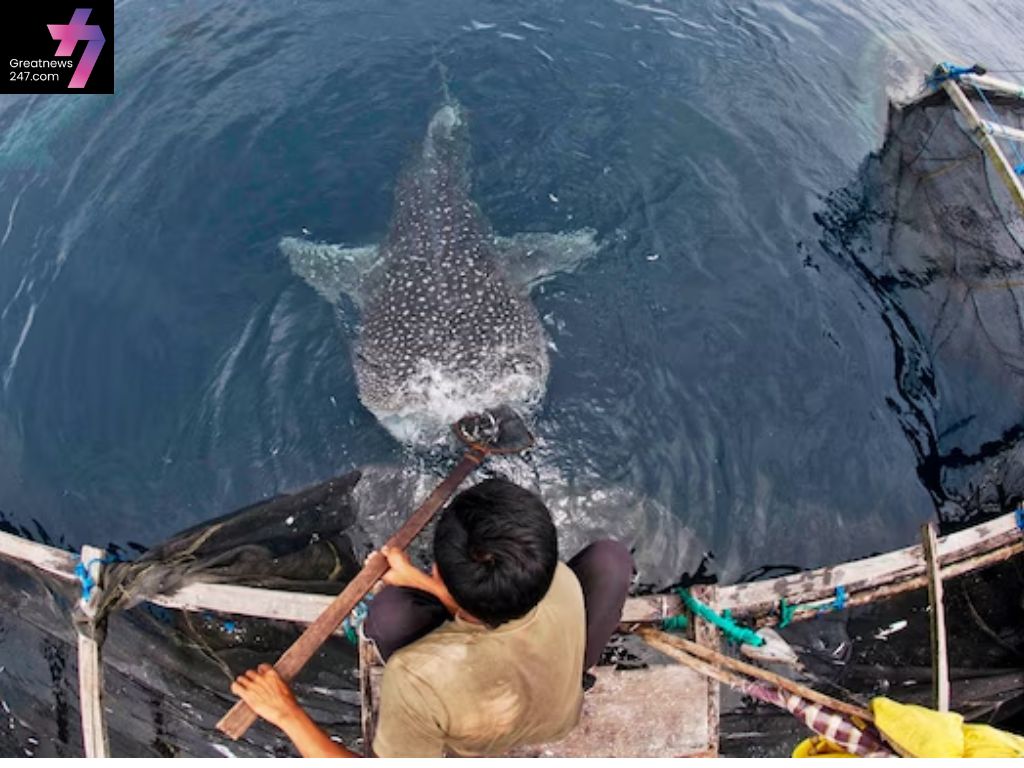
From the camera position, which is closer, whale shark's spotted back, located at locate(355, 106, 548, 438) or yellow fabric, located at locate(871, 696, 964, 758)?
yellow fabric, located at locate(871, 696, 964, 758)

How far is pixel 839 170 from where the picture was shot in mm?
8812

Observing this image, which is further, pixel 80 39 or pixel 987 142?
pixel 80 39

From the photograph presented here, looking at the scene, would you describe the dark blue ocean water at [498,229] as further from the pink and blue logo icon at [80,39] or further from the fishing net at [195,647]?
the fishing net at [195,647]

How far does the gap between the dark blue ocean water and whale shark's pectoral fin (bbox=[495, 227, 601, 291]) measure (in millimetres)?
211

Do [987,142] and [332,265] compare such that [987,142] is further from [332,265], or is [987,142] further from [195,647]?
[195,647]

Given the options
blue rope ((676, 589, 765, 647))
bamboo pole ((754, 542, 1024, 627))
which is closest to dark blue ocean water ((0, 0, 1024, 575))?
bamboo pole ((754, 542, 1024, 627))

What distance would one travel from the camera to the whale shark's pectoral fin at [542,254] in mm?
7152

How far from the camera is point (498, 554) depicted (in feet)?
8.25

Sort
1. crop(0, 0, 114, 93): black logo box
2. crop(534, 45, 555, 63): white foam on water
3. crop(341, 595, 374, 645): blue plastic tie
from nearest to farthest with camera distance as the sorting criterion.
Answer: crop(341, 595, 374, 645): blue plastic tie, crop(0, 0, 114, 93): black logo box, crop(534, 45, 555, 63): white foam on water

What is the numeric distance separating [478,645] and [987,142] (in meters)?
7.75

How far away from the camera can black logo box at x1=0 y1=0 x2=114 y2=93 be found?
7953mm

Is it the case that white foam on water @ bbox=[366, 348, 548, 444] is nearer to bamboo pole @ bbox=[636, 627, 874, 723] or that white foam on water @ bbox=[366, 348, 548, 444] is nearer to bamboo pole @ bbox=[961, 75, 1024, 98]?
bamboo pole @ bbox=[636, 627, 874, 723]

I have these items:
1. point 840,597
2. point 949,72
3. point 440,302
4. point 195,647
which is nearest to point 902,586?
point 840,597
